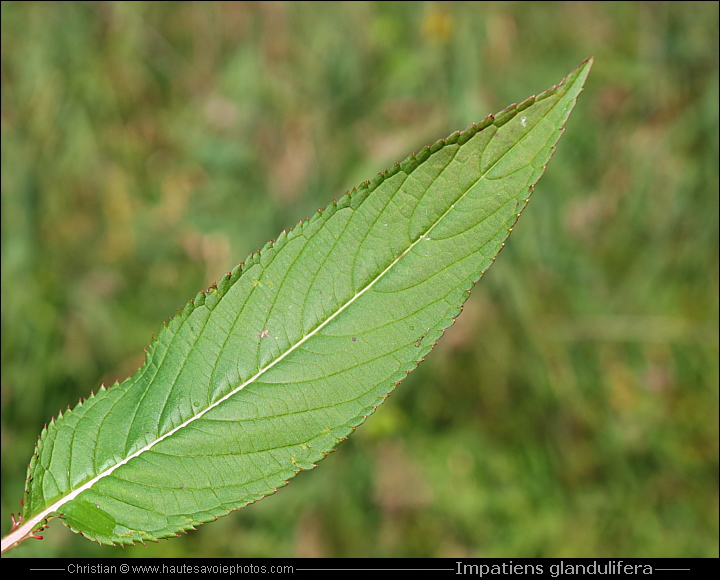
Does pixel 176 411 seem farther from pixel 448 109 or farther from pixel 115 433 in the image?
pixel 448 109

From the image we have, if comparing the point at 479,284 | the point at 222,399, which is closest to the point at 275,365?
the point at 222,399

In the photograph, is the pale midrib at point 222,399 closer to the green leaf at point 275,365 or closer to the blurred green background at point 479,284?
the green leaf at point 275,365

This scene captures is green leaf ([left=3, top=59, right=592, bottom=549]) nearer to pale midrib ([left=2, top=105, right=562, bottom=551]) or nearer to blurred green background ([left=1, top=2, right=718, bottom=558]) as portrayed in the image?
pale midrib ([left=2, top=105, right=562, bottom=551])

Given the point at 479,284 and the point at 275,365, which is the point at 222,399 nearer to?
the point at 275,365

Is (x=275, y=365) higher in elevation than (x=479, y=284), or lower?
lower

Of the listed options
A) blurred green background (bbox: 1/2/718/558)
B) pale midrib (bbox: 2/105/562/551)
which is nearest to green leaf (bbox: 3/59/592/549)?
pale midrib (bbox: 2/105/562/551)

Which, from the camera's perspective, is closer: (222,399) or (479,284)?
(222,399)
